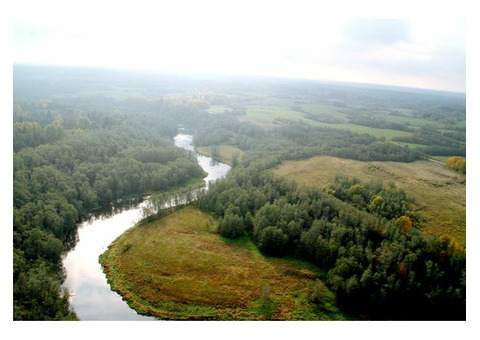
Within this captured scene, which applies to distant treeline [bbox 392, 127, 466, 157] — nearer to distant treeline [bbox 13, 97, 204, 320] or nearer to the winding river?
distant treeline [bbox 13, 97, 204, 320]

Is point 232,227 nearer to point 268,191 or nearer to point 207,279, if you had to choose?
point 207,279

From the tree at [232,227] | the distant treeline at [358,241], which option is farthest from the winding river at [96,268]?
the tree at [232,227]

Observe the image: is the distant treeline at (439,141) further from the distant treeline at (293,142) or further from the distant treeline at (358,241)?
the distant treeline at (358,241)

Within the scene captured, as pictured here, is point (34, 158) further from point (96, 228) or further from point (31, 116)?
point (31, 116)

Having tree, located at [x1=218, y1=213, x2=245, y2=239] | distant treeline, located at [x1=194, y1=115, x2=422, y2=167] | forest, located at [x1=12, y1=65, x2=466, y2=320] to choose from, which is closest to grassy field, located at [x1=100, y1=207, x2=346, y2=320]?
tree, located at [x1=218, y1=213, x2=245, y2=239]

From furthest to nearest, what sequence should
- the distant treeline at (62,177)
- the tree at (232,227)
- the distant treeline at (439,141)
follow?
the distant treeline at (439,141)
the tree at (232,227)
the distant treeline at (62,177)

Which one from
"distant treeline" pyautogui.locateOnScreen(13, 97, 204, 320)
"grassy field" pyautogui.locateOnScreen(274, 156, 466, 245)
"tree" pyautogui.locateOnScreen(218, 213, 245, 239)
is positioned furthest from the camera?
"tree" pyautogui.locateOnScreen(218, 213, 245, 239)
